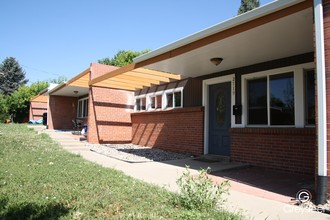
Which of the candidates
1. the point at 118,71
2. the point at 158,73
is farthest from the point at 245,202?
the point at 158,73

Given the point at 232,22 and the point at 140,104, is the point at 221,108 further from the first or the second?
the point at 140,104

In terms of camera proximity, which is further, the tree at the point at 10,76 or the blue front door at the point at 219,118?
the tree at the point at 10,76

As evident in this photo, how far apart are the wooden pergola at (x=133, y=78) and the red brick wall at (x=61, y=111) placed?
8768 mm

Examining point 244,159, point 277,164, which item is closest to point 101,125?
point 244,159

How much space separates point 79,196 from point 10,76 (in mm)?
55656

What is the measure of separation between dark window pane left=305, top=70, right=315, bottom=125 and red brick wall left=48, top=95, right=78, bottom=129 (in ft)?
58.7

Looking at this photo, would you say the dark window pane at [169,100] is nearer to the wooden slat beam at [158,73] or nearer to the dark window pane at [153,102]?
the wooden slat beam at [158,73]

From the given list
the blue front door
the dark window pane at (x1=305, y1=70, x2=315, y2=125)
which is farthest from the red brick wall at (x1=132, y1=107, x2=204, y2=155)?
the dark window pane at (x1=305, y1=70, x2=315, y2=125)

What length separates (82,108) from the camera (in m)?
20.0

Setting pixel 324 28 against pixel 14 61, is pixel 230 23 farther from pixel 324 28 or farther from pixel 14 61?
pixel 14 61

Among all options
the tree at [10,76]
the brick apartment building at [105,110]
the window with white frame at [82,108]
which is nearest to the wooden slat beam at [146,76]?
the brick apartment building at [105,110]

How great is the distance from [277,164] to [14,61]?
57.6 meters

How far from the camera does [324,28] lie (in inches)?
165

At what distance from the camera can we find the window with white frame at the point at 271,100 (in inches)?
290
